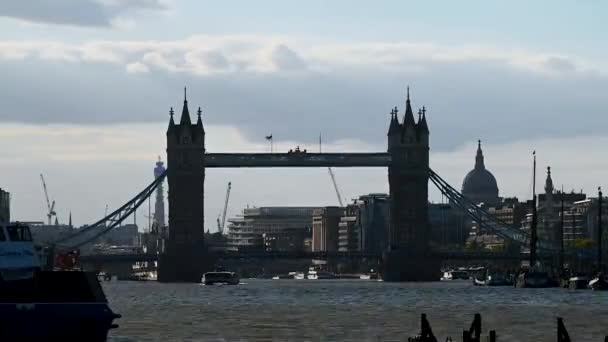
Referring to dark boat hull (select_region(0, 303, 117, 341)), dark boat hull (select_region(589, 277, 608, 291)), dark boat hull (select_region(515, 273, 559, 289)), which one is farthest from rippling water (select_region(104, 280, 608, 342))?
dark boat hull (select_region(515, 273, 559, 289))

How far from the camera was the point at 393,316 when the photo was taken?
358ft

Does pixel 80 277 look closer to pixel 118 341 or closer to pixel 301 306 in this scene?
pixel 118 341

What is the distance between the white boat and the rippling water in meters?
12.9

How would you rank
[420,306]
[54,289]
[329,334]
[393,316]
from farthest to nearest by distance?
[420,306], [393,316], [329,334], [54,289]

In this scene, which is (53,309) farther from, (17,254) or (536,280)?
(536,280)

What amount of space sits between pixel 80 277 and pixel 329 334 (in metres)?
20.2

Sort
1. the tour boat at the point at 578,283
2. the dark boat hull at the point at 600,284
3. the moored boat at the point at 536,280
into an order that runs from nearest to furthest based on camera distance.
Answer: the dark boat hull at the point at 600,284 < the tour boat at the point at 578,283 < the moored boat at the point at 536,280

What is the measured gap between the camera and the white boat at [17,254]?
228ft

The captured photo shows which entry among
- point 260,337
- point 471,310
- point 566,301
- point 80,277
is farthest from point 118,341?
point 566,301

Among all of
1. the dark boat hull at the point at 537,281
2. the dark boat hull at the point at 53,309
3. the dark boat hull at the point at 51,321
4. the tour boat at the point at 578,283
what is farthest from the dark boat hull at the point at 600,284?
the dark boat hull at the point at 51,321

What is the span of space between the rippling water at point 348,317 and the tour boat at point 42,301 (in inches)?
539

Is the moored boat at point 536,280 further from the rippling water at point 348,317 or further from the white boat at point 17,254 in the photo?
the white boat at point 17,254

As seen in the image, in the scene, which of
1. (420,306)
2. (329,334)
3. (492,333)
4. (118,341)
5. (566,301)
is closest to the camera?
(492,333)

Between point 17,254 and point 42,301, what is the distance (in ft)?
7.86
